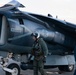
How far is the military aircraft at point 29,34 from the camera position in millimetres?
12516

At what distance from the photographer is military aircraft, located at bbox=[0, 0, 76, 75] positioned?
493 inches

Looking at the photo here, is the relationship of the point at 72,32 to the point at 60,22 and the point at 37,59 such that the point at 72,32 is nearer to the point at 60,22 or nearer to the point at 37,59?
the point at 60,22

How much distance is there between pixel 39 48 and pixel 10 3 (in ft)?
9.62

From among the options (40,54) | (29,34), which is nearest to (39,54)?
(40,54)

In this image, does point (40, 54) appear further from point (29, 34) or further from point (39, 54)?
point (29, 34)

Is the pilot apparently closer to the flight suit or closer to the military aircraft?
the flight suit

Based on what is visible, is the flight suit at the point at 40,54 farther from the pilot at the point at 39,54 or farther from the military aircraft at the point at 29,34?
the military aircraft at the point at 29,34

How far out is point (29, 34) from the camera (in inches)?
507

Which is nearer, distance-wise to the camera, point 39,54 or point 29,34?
point 39,54

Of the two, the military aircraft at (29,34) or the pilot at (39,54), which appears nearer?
the pilot at (39,54)

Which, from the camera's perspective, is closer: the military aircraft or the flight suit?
the flight suit

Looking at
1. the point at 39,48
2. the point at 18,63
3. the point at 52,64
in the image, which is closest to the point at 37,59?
the point at 39,48

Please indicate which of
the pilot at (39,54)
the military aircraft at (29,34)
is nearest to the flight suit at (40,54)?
the pilot at (39,54)

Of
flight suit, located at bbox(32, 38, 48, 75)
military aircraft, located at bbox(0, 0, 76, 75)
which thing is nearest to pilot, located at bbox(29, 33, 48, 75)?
flight suit, located at bbox(32, 38, 48, 75)
